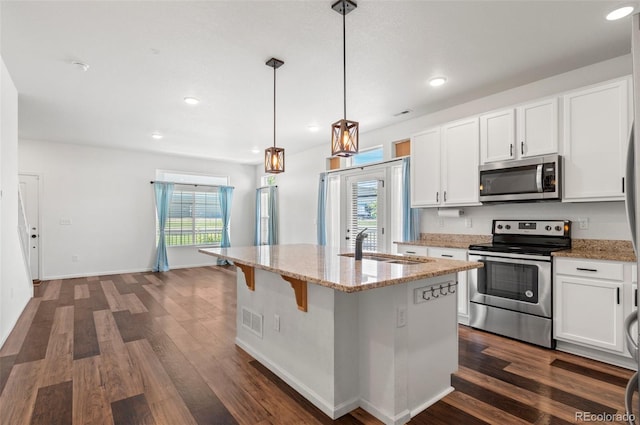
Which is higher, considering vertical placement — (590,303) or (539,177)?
(539,177)

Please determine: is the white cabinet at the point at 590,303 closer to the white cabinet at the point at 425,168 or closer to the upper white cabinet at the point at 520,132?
the upper white cabinet at the point at 520,132

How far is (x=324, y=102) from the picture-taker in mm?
4207

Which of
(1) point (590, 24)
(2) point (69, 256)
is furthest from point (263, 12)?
(2) point (69, 256)

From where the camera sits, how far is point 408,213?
15.3ft

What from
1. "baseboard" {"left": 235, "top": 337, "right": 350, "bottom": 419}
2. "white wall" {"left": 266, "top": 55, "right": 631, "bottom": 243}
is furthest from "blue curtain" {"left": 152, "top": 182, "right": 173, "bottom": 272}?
"baseboard" {"left": 235, "top": 337, "right": 350, "bottom": 419}

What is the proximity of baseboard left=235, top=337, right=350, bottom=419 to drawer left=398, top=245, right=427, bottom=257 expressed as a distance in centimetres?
230

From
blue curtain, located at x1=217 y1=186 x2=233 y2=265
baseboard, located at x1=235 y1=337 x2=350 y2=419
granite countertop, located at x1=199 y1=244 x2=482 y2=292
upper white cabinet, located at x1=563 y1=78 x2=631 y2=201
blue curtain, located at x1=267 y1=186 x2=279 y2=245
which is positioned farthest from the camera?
blue curtain, located at x1=217 y1=186 x2=233 y2=265

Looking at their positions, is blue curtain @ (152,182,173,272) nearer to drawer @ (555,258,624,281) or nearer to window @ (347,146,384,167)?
window @ (347,146,384,167)

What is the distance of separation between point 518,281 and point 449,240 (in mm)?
1182

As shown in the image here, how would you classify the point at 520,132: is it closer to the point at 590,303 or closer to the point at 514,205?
the point at 514,205

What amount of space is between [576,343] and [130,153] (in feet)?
26.5

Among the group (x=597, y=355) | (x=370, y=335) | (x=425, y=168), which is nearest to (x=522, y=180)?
(x=425, y=168)

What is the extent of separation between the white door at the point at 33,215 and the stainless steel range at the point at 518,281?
24.5 ft

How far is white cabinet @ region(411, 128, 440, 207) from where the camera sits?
4.20m
